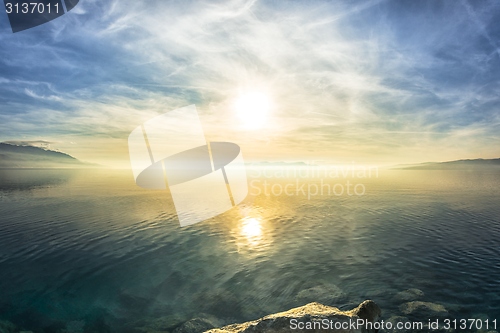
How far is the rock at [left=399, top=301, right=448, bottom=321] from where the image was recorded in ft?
51.9

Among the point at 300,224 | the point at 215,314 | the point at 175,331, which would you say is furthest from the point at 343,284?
the point at 300,224

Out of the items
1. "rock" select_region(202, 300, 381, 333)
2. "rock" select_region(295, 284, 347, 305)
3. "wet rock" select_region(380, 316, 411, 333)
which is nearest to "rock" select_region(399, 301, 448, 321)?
"wet rock" select_region(380, 316, 411, 333)

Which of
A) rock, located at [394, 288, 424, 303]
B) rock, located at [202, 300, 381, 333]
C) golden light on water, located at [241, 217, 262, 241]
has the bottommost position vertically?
rock, located at [394, 288, 424, 303]

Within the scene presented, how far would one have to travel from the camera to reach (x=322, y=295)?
62.5ft

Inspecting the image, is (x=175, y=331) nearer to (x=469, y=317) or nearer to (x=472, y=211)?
(x=469, y=317)

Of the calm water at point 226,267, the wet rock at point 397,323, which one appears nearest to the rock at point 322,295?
the calm water at point 226,267

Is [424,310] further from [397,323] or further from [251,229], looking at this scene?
[251,229]

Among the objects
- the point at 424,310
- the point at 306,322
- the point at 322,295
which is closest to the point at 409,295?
the point at 424,310

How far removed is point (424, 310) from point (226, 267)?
16.6 metres

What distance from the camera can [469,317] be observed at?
619 inches

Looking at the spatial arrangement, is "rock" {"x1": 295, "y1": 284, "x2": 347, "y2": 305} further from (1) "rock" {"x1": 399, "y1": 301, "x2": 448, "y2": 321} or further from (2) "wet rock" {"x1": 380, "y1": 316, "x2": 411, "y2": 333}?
(1) "rock" {"x1": 399, "y1": 301, "x2": 448, "y2": 321}

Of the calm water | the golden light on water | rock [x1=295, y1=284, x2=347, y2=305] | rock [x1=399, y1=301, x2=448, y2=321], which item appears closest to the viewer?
rock [x1=399, y1=301, x2=448, y2=321]

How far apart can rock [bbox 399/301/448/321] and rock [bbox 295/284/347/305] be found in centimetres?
397

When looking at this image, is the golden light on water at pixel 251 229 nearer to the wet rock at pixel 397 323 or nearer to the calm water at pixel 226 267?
the calm water at pixel 226 267
